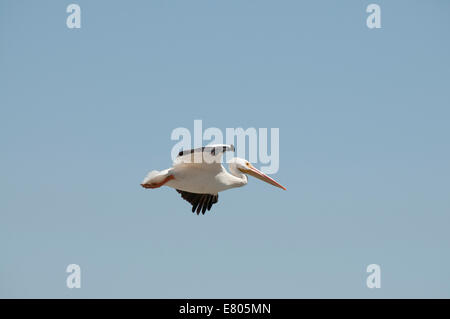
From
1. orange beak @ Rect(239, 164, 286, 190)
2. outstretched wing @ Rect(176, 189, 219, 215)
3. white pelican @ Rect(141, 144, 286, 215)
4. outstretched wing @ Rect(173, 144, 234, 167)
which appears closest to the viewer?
outstretched wing @ Rect(173, 144, 234, 167)

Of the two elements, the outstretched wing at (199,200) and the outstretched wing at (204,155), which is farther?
the outstretched wing at (199,200)

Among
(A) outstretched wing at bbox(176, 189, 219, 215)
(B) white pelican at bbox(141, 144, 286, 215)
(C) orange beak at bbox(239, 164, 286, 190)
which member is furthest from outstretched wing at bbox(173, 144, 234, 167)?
(A) outstretched wing at bbox(176, 189, 219, 215)

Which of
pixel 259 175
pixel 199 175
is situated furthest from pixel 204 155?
pixel 259 175

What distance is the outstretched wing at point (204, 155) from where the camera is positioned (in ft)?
42.2

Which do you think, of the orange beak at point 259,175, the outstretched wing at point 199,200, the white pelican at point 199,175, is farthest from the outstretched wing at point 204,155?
the outstretched wing at point 199,200

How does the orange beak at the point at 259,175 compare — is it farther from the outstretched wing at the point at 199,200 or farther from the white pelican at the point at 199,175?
the outstretched wing at the point at 199,200

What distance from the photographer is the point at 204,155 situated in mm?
13227

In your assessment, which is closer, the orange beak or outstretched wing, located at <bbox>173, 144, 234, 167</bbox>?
outstretched wing, located at <bbox>173, 144, 234, 167</bbox>

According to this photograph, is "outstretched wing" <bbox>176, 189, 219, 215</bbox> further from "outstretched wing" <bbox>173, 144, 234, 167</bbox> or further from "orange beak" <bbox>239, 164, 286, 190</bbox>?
"outstretched wing" <bbox>173, 144, 234, 167</bbox>

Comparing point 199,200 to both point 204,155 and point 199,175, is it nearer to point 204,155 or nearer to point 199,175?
point 199,175

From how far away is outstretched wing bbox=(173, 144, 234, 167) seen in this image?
12.9m
